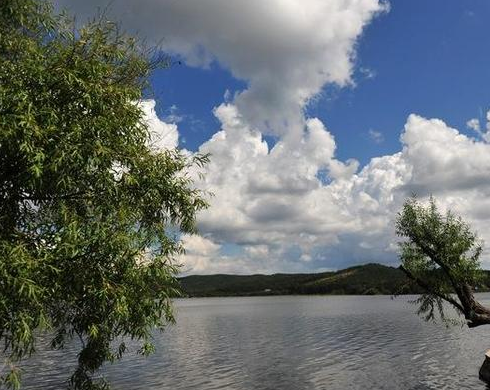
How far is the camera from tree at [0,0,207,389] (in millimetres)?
13477

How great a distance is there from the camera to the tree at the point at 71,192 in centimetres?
1348

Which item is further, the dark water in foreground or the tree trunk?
the dark water in foreground

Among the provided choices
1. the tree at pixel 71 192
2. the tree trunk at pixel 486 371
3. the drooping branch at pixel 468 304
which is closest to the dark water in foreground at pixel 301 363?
the tree trunk at pixel 486 371

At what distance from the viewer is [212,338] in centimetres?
8819

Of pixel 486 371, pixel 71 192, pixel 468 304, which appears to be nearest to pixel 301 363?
pixel 486 371

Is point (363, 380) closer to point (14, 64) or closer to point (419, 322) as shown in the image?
point (14, 64)

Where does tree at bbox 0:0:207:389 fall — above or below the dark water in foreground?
above

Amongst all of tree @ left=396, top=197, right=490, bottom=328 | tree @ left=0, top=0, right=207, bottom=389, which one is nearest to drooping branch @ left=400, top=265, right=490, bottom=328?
tree @ left=396, top=197, right=490, bottom=328

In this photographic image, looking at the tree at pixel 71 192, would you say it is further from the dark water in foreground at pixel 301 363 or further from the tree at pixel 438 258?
the tree at pixel 438 258

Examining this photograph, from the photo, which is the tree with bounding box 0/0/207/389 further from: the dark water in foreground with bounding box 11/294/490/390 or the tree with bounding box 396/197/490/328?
the tree with bounding box 396/197/490/328

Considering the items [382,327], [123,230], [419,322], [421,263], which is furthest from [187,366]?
[419,322]

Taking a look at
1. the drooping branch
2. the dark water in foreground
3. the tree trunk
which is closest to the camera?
the drooping branch

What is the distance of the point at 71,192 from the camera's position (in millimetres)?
15688

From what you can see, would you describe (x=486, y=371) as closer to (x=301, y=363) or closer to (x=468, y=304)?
(x=468, y=304)
